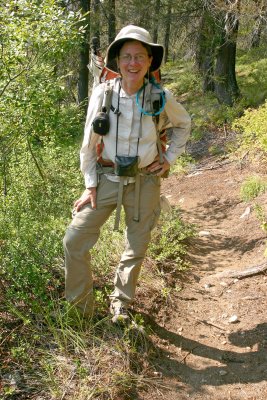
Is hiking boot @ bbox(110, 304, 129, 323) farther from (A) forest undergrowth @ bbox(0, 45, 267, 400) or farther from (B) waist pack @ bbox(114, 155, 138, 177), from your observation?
(B) waist pack @ bbox(114, 155, 138, 177)

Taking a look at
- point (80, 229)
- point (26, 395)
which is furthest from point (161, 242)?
point (26, 395)

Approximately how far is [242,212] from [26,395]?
4.66m

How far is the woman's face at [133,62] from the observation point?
10.0 feet

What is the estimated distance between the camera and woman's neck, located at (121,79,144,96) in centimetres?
310

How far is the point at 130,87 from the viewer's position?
10.2ft

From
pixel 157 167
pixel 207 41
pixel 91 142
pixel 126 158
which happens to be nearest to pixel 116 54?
pixel 91 142

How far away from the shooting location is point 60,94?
5801mm

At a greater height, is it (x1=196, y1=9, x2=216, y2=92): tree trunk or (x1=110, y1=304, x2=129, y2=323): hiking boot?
(x1=196, y1=9, x2=216, y2=92): tree trunk

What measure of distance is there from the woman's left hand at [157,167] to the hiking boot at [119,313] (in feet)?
3.88

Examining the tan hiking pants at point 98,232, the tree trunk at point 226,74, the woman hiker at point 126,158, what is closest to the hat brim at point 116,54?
the woman hiker at point 126,158

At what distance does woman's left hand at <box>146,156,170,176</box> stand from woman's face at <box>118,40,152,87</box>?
2.08 feet

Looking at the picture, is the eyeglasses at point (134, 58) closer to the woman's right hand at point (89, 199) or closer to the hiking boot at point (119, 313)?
the woman's right hand at point (89, 199)

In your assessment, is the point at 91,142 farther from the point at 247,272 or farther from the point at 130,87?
the point at 247,272

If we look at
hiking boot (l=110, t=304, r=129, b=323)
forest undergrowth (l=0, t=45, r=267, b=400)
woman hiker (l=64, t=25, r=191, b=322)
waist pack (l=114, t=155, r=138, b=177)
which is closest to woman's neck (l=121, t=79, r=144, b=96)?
woman hiker (l=64, t=25, r=191, b=322)
